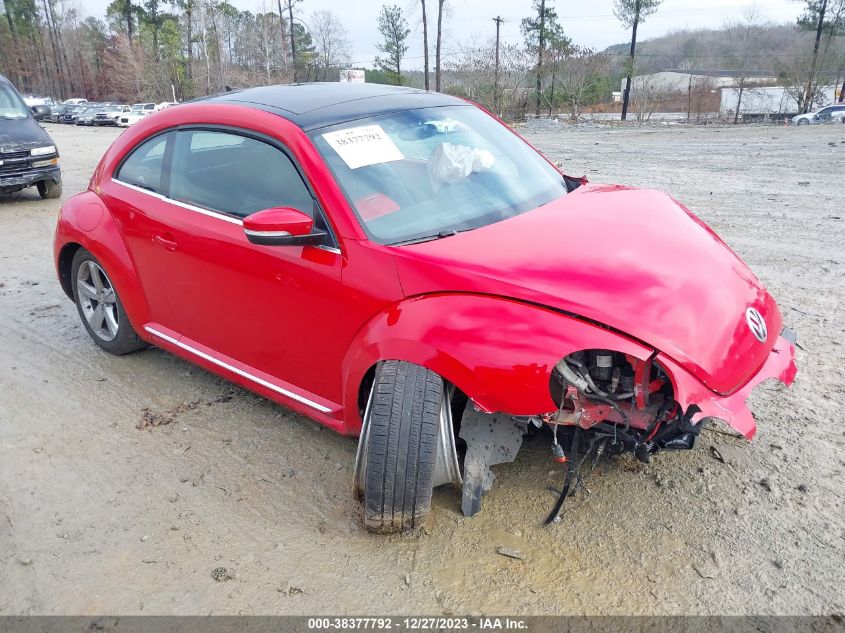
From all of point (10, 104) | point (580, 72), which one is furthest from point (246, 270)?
point (580, 72)

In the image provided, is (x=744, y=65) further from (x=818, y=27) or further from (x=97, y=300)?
(x=97, y=300)

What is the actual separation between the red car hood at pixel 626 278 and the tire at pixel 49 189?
9.59m

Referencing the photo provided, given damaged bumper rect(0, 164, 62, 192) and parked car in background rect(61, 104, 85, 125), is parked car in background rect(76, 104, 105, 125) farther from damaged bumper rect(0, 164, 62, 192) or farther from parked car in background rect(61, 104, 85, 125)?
damaged bumper rect(0, 164, 62, 192)

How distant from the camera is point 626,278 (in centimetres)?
244

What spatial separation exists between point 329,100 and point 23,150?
8.15m

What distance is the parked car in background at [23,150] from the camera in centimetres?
937

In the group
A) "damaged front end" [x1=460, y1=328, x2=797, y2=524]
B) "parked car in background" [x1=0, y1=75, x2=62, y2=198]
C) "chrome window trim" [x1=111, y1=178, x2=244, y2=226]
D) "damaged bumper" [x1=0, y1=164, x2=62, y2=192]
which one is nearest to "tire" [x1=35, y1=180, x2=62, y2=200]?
"parked car in background" [x1=0, y1=75, x2=62, y2=198]

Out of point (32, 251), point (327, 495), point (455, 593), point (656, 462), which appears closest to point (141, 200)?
point (327, 495)

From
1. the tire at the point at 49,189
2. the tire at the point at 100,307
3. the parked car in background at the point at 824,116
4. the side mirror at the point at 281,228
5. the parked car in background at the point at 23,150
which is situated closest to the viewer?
the side mirror at the point at 281,228

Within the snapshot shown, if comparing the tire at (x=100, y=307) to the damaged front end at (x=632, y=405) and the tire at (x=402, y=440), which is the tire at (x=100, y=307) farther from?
the damaged front end at (x=632, y=405)

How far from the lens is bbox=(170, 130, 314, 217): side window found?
3.03 m

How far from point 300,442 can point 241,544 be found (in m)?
0.75

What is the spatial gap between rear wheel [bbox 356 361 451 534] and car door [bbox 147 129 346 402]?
43 cm

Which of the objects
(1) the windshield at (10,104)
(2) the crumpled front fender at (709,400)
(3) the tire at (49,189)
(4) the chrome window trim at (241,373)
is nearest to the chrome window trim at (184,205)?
(4) the chrome window trim at (241,373)
